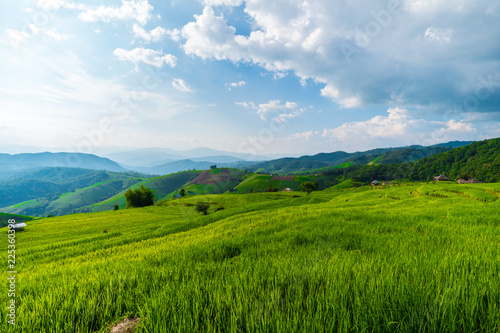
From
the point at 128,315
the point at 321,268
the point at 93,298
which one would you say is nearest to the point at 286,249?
the point at 321,268

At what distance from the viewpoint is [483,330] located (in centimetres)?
192

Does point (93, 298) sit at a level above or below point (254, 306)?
below

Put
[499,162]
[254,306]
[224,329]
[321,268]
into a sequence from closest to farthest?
1. [224,329]
2. [254,306]
3. [321,268]
4. [499,162]

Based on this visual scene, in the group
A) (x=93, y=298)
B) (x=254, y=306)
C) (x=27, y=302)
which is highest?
(x=254, y=306)

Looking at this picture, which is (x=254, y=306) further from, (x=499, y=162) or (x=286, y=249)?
(x=499, y=162)

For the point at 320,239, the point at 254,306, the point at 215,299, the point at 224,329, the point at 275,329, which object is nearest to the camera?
the point at 275,329

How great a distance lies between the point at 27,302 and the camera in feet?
9.73

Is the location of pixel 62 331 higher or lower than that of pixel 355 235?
Result: higher

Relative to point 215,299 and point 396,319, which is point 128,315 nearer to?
point 215,299

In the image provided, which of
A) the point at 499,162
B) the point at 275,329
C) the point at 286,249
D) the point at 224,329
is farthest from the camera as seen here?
the point at 499,162

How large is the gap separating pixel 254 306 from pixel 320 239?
4564 millimetres

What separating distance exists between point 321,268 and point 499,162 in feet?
961

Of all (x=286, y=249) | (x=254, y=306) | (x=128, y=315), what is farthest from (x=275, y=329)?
(x=286, y=249)

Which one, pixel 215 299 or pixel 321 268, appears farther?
pixel 321 268
